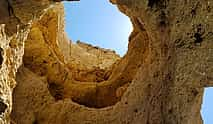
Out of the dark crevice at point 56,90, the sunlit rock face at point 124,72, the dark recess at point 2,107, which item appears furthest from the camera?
the dark crevice at point 56,90

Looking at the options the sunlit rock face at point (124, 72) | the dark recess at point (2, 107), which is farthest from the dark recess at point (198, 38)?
the dark recess at point (2, 107)

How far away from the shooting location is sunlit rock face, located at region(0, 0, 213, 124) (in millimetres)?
5062

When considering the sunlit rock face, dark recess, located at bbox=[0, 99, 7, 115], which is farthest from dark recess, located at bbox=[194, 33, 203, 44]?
dark recess, located at bbox=[0, 99, 7, 115]

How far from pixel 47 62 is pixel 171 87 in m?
2.93

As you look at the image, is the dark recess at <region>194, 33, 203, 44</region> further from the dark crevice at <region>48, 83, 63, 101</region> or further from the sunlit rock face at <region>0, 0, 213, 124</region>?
the dark crevice at <region>48, 83, 63, 101</region>

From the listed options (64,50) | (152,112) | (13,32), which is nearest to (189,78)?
(152,112)

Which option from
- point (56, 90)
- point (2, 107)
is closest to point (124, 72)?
point (56, 90)

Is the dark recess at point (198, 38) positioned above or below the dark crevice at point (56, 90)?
above

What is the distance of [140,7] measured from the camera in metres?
5.51

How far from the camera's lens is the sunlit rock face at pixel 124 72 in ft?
16.6

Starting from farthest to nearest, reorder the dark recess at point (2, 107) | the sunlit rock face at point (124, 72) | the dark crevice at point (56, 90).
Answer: the dark crevice at point (56, 90)
the sunlit rock face at point (124, 72)
the dark recess at point (2, 107)

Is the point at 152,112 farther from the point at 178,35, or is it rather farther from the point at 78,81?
the point at 78,81

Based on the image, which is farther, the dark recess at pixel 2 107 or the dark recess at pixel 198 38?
the dark recess at pixel 198 38

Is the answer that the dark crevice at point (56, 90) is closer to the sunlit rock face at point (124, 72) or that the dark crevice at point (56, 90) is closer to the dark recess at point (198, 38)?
the sunlit rock face at point (124, 72)
